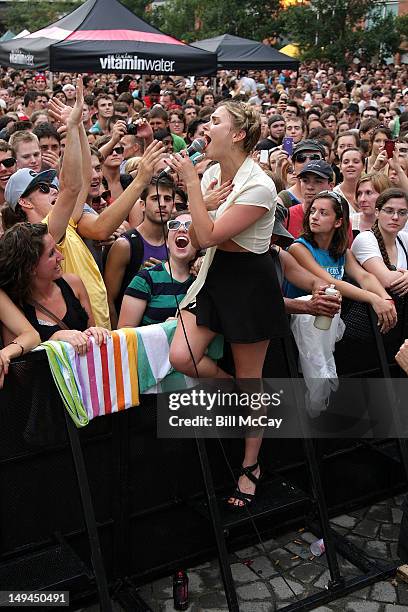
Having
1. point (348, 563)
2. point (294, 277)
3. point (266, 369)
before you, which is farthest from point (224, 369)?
point (348, 563)

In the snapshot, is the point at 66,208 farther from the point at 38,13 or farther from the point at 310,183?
the point at 38,13

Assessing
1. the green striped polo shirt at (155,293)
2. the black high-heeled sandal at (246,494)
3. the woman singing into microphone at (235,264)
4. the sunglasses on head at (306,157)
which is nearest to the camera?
the woman singing into microphone at (235,264)

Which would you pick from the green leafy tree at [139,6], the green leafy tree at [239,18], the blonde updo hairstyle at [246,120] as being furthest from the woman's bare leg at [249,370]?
the green leafy tree at [139,6]

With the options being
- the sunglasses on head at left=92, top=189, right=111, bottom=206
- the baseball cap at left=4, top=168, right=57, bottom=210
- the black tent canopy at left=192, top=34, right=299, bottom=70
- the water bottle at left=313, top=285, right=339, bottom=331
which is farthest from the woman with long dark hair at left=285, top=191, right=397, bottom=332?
the black tent canopy at left=192, top=34, right=299, bottom=70

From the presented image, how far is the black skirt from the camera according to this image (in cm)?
374

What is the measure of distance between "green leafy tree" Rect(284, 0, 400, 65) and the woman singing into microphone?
36.5 m

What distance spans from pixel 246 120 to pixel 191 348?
3.82 feet

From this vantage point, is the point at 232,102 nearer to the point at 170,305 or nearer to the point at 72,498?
the point at 170,305

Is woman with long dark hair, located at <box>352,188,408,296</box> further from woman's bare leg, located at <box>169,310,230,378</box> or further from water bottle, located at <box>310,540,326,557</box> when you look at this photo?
water bottle, located at <box>310,540,326,557</box>

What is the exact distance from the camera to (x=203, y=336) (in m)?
3.83

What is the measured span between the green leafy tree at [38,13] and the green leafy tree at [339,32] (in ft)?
73.7

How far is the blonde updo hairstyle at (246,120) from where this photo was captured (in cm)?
366

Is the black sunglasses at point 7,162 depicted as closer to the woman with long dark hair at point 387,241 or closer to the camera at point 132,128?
the camera at point 132,128

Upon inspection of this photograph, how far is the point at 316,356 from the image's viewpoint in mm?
4277
